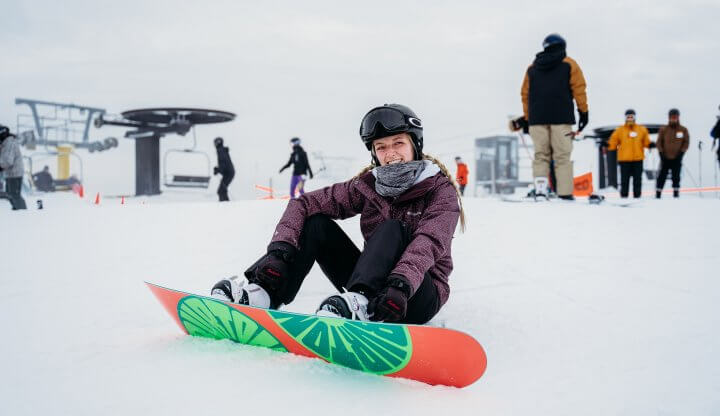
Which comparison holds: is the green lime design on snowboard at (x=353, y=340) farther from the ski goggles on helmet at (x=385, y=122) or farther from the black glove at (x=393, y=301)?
the ski goggles on helmet at (x=385, y=122)

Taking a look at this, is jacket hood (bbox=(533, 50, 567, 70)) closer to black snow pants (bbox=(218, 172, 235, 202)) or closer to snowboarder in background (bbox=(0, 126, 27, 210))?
black snow pants (bbox=(218, 172, 235, 202))

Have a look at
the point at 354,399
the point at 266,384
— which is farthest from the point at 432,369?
the point at 266,384

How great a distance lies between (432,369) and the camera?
1.57m

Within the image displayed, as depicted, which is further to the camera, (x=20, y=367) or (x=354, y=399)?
(x=20, y=367)

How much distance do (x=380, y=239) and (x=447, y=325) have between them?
726mm

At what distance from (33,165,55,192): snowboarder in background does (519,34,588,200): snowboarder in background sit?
21721 mm

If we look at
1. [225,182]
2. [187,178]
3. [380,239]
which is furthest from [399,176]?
[187,178]

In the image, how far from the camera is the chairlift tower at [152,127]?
45.1ft

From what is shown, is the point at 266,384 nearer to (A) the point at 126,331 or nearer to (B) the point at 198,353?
(B) the point at 198,353

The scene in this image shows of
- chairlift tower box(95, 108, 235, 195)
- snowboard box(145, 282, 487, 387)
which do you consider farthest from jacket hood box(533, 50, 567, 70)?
chairlift tower box(95, 108, 235, 195)

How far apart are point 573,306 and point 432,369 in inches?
54.0

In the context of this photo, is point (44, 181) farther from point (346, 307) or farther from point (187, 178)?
point (346, 307)

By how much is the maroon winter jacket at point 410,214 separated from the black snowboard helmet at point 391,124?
192 millimetres

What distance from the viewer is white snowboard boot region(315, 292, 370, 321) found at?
1663mm
